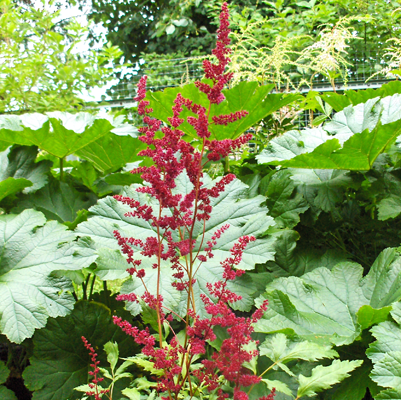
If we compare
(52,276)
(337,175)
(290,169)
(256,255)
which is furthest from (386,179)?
(52,276)

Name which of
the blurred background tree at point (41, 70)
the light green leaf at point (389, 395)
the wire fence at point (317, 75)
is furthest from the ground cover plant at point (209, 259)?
the wire fence at point (317, 75)

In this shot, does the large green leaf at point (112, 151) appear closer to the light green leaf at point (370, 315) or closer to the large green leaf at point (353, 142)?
the large green leaf at point (353, 142)

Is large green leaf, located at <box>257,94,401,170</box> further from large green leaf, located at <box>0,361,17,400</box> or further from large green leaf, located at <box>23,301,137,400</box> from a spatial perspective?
large green leaf, located at <box>0,361,17,400</box>

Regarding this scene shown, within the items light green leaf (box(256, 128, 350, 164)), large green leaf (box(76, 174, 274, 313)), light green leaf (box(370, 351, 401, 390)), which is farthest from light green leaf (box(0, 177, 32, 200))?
light green leaf (box(370, 351, 401, 390))

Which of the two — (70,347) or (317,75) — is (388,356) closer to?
(70,347)

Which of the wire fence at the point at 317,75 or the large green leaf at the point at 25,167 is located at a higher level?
the large green leaf at the point at 25,167

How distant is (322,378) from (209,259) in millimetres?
463

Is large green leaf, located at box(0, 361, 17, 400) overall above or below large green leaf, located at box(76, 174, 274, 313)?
below

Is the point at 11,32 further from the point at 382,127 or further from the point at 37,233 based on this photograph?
the point at 382,127

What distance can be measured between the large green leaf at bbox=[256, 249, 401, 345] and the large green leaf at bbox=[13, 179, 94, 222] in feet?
2.83

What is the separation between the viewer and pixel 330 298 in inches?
42.6

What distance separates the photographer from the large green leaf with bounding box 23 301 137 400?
1.14 meters

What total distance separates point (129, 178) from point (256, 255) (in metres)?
0.60

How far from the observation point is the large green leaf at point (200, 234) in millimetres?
1064
